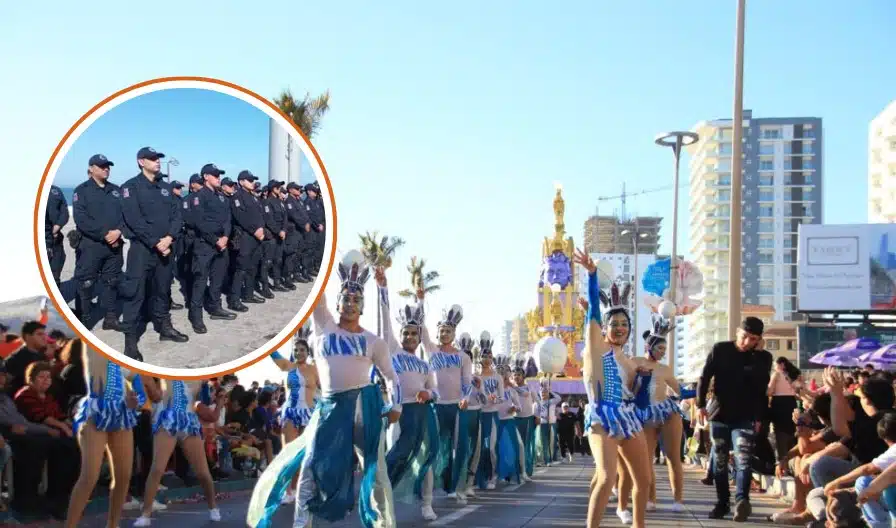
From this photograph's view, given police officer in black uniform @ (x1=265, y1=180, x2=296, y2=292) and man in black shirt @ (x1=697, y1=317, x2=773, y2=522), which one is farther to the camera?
man in black shirt @ (x1=697, y1=317, x2=773, y2=522)

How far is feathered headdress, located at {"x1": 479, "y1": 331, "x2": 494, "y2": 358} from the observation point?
2064cm

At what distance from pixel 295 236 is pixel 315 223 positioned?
0.14m

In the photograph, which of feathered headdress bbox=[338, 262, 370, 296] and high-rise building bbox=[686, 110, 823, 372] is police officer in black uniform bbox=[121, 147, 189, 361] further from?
high-rise building bbox=[686, 110, 823, 372]

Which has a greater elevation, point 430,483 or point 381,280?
point 381,280

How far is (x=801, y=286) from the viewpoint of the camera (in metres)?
63.3

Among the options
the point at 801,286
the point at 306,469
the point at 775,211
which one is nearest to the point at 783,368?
the point at 306,469

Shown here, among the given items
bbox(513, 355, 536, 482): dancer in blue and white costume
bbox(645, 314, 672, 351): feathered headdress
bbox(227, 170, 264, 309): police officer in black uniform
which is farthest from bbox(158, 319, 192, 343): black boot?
bbox(513, 355, 536, 482): dancer in blue and white costume

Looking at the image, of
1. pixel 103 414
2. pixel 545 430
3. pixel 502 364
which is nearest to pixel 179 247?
pixel 103 414

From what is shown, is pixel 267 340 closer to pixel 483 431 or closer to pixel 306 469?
pixel 306 469

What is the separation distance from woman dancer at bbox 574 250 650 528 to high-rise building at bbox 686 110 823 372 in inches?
5965

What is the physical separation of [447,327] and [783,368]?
4.12 metres

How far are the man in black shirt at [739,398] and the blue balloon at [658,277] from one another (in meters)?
21.0

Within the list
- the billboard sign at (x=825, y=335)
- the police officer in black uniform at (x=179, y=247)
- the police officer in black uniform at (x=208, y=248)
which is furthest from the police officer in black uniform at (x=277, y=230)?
the billboard sign at (x=825, y=335)

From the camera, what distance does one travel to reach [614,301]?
11.8 meters
